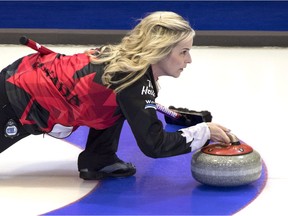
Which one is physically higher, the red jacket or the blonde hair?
the blonde hair

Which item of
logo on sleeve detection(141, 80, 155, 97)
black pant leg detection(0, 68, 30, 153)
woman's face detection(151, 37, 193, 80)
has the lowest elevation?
black pant leg detection(0, 68, 30, 153)

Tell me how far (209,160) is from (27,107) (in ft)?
2.51

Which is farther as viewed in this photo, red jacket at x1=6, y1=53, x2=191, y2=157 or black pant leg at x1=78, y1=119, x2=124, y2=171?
black pant leg at x1=78, y1=119, x2=124, y2=171

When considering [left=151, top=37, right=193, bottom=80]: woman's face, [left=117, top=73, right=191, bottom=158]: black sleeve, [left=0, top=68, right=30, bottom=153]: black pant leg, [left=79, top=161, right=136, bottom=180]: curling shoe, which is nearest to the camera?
[left=117, top=73, right=191, bottom=158]: black sleeve

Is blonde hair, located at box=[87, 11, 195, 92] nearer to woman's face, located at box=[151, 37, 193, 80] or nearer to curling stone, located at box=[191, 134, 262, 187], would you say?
woman's face, located at box=[151, 37, 193, 80]

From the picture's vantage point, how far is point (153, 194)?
9.00 feet

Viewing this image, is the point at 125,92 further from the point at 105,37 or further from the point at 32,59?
the point at 105,37

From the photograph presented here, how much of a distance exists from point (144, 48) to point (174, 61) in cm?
14

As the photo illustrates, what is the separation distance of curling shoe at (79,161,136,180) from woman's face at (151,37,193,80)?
0.47 meters

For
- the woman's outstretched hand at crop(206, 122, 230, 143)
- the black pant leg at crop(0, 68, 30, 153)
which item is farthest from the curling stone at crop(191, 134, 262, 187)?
the black pant leg at crop(0, 68, 30, 153)

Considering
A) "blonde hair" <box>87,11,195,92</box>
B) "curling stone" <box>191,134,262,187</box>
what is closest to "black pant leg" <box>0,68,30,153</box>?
"blonde hair" <box>87,11,195,92</box>

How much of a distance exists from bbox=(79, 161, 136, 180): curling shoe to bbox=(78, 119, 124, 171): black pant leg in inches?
0.7

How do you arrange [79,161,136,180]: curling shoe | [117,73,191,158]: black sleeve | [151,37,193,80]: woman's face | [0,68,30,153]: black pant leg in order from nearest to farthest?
[117,73,191,158]: black sleeve < [151,37,193,80]: woman's face < [0,68,30,153]: black pant leg < [79,161,136,180]: curling shoe

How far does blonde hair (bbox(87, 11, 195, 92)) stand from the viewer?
2588 millimetres
